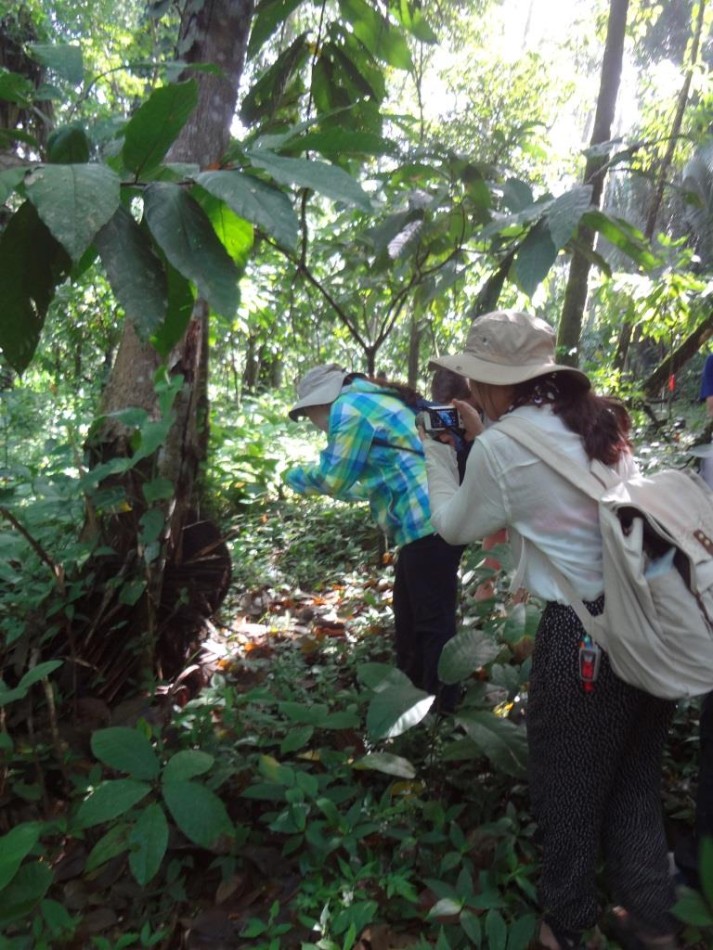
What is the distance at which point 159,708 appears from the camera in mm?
2684

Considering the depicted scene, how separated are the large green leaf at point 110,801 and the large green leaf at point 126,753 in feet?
0.11

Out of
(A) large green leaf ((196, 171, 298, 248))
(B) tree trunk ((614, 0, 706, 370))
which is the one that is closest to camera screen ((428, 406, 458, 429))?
(A) large green leaf ((196, 171, 298, 248))

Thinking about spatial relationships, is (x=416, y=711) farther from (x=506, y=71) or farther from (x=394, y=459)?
(x=506, y=71)

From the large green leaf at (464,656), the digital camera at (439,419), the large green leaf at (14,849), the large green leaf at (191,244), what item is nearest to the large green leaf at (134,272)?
the large green leaf at (191,244)

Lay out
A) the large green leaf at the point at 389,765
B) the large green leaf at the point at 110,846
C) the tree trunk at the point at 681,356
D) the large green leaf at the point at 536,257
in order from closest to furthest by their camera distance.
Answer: the large green leaf at the point at 536,257 < the large green leaf at the point at 110,846 < the large green leaf at the point at 389,765 < the tree trunk at the point at 681,356

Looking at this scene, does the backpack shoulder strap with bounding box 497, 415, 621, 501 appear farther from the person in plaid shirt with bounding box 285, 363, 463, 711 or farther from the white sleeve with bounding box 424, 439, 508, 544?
the person in plaid shirt with bounding box 285, 363, 463, 711

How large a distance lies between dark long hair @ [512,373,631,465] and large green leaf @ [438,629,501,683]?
73 cm

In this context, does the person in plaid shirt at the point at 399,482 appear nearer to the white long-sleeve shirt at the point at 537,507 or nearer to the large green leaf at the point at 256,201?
the white long-sleeve shirt at the point at 537,507

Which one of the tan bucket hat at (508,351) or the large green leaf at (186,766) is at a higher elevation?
the tan bucket hat at (508,351)

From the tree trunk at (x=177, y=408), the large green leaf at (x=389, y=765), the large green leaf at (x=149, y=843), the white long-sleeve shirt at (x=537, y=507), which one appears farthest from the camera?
the tree trunk at (x=177, y=408)

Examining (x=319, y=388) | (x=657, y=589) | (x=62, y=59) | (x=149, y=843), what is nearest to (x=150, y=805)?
(x=149, y=843)

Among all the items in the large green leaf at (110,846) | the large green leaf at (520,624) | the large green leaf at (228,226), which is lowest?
the large green leaf at (110,846)

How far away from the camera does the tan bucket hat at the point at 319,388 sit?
9.81ft

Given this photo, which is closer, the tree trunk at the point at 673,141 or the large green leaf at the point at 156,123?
the large green leaf at the point at 156,123
